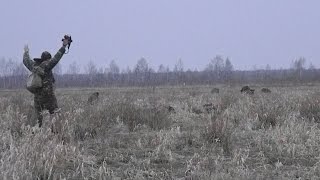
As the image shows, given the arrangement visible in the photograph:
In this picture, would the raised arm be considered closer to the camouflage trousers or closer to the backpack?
the backpack

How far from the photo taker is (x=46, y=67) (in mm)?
8039

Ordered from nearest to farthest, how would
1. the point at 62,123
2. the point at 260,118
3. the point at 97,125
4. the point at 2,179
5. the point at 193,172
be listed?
the point at 2,179 → the point at 193,172 → the point at 62,123 → the point at 97,125 → the point at 260,118

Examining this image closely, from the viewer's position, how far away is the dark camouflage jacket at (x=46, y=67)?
800 cm

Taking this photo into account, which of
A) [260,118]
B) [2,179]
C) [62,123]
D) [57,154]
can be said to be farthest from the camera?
[260,118]

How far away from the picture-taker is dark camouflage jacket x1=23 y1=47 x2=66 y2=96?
8.00m

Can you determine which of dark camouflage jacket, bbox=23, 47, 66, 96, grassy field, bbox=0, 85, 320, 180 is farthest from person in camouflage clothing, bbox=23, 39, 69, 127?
grassy field, bbox=0, 85, 320, 180

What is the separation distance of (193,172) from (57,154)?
1581 millimetres

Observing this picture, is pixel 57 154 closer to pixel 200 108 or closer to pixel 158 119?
pixel 158 119

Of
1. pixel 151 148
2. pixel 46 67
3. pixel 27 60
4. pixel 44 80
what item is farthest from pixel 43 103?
pixel 151 148

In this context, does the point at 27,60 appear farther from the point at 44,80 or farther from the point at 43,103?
the point at 43,103

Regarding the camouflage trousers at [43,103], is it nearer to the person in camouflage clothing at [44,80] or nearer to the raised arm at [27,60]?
the person in camouflage clothing at [44,80]

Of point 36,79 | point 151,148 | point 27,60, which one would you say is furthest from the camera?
point 27,60

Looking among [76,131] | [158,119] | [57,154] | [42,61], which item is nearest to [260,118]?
[158,119]

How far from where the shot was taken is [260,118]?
9.62 m
